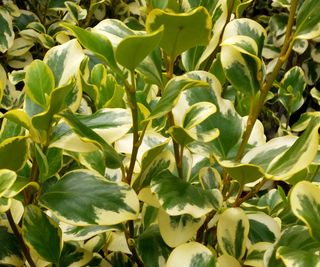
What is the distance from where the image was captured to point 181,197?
69 centimetres

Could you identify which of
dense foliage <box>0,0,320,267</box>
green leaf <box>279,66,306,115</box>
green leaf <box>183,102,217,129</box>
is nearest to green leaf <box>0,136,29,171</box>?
dense foliage <box>0,0,320,267</box>

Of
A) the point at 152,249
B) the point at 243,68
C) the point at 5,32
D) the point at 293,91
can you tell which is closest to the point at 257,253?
the point at 152,249

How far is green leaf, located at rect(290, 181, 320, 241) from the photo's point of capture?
2.09 ft

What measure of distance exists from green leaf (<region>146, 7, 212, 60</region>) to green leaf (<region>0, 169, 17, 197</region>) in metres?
0.24

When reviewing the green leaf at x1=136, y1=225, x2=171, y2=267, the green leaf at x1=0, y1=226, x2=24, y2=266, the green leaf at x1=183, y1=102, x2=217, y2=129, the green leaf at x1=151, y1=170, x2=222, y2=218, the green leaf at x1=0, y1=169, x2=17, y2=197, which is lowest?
the green leaf at x1=0, y1=226, x2=24, y2=266

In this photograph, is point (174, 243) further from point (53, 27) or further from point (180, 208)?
point (53, 27)

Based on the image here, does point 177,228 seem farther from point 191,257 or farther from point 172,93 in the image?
point 172,93

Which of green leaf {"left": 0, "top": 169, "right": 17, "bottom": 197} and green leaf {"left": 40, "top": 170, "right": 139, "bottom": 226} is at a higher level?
green leaf {"left": 0, "top": 169, "right": 17, "bottom": 197}

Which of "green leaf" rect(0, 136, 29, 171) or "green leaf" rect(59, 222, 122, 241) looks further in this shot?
"green leaf" rect(59, 222, 122, 241)

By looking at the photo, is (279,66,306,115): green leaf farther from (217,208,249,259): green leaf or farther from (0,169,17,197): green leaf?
(0,169,17,197): green leaf

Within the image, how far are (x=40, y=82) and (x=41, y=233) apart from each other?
0.20 meters

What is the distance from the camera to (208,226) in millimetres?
842

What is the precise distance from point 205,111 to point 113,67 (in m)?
0.14

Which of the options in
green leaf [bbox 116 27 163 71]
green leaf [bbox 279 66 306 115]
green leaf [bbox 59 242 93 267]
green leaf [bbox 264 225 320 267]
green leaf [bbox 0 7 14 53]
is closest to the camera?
green leaf [bbox 116 27 163 71]
